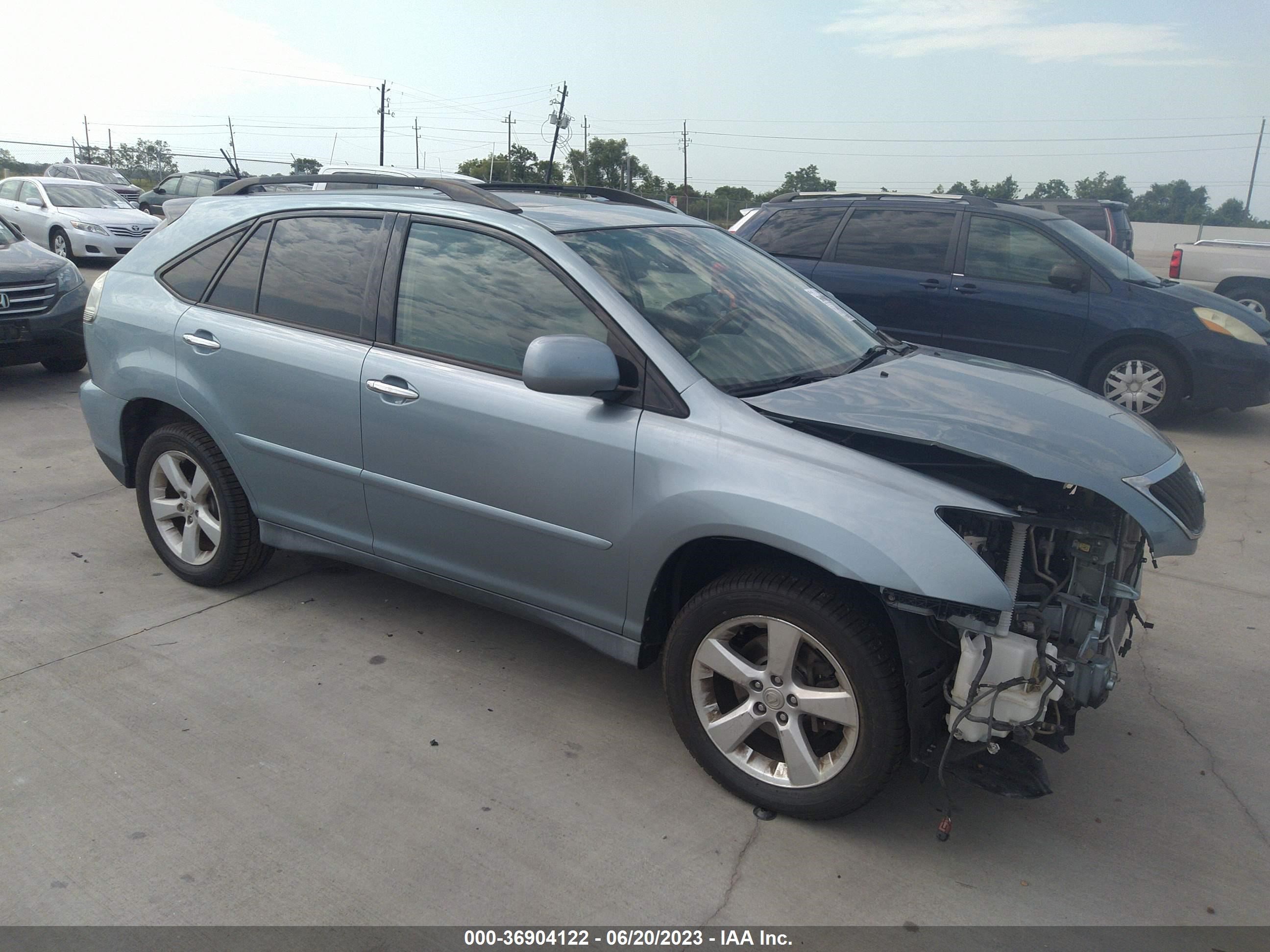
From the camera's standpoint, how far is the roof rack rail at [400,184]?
3658mm

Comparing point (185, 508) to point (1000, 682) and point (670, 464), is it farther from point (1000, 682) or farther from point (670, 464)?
point (1000, 682)

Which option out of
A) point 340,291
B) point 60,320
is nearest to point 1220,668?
point 340,291

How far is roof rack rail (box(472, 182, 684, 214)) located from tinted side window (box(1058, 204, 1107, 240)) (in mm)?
10164

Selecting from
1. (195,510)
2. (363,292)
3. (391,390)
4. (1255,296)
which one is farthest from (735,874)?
(1255,296)

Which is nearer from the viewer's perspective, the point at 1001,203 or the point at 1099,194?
the point at 1001,203

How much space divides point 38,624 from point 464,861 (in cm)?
245

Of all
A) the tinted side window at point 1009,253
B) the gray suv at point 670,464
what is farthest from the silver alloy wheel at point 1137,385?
the gray suv at point 670,464

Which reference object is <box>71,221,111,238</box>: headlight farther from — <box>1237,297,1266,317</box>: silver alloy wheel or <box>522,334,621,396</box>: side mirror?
<box>1237,297,1266,317</box>: silver alloy wheel

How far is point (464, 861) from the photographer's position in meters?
2.77

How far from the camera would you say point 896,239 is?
325 inches

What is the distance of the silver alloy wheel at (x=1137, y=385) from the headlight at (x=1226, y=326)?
0.50 m

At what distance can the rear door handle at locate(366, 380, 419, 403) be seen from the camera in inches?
138

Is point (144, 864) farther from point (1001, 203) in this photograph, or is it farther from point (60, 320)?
point (1001, 203)

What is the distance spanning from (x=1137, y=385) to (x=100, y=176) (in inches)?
905
